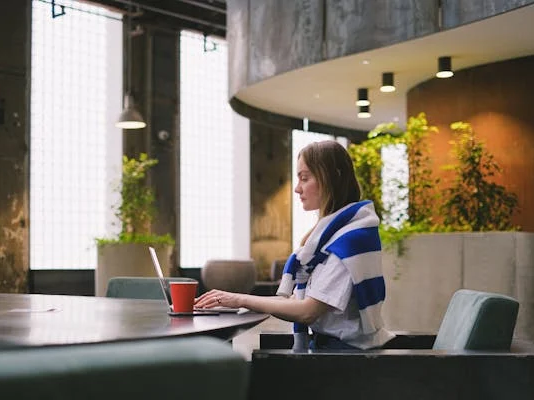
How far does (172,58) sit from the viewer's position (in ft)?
43.1

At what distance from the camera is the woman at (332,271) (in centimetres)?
240

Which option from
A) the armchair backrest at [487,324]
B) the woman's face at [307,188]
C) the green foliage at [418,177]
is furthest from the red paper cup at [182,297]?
the green foliage at [418,177]

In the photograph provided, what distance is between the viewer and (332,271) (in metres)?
2.41

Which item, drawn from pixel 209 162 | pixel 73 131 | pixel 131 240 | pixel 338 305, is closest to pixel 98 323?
pixel 338 305

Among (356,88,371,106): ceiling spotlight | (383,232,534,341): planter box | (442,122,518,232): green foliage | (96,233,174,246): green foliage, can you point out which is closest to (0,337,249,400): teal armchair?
(383,232,534,341): planter box

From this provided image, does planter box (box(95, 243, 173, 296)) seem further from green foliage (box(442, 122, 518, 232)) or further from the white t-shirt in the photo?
the white t-shirt

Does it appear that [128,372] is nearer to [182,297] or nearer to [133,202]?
[182,297]

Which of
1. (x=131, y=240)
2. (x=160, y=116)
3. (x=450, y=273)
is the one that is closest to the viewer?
(x=450, y=273)

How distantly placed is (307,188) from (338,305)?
1.34 ft

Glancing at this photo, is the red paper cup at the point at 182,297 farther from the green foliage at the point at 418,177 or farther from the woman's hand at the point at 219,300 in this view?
the green foliage at the point at 418,177

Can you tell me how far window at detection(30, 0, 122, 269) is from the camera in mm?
11477

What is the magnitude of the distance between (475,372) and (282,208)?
12306 millimetres

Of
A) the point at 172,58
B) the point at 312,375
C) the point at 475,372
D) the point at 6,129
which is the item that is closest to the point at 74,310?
the point at 312,375

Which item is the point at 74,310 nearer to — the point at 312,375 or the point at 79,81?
the point at 312,375
